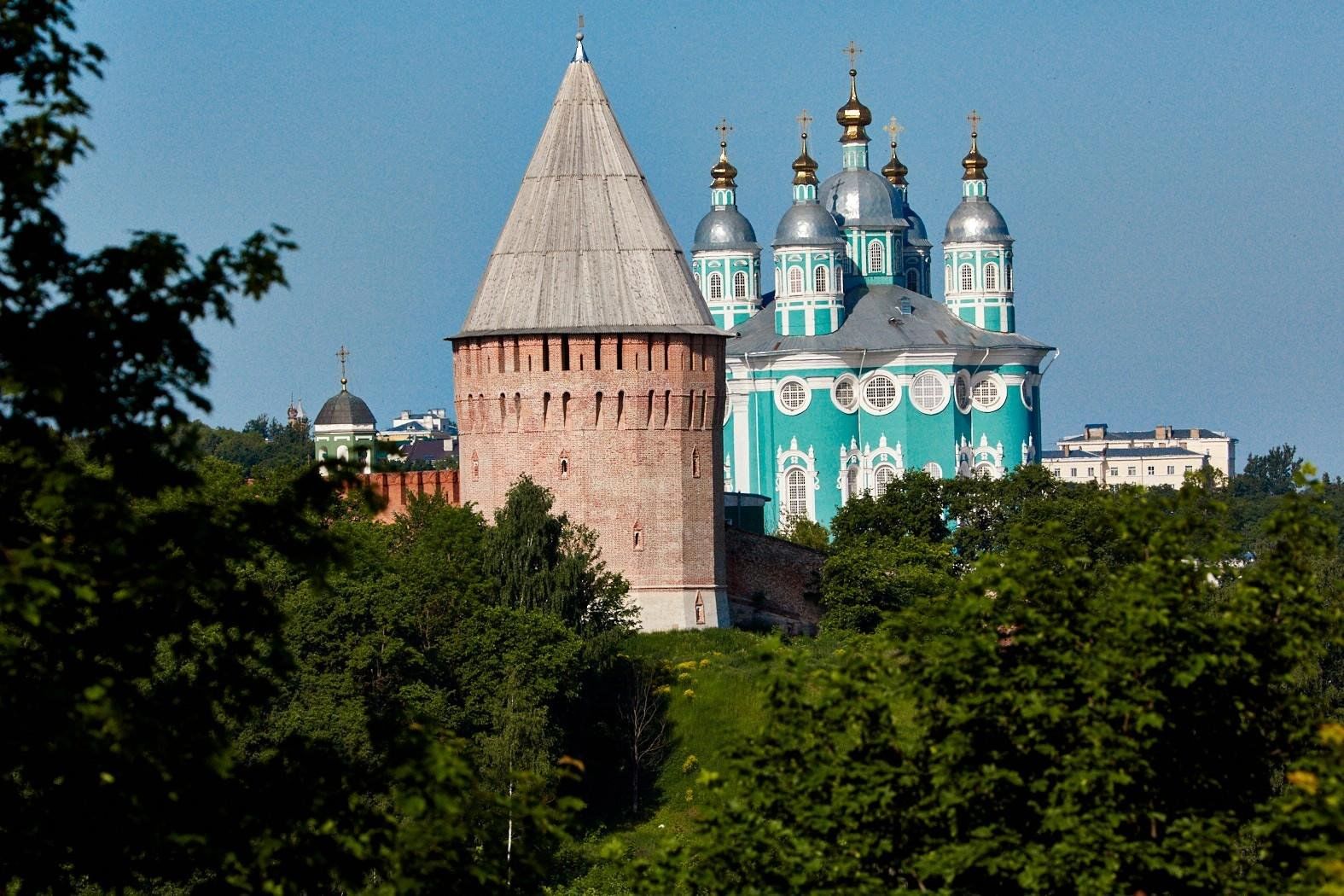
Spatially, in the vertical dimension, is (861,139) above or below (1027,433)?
above

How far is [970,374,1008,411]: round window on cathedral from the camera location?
69312mm

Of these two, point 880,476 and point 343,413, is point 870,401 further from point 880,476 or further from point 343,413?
point 343,413

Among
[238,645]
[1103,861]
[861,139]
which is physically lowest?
[1103,861]

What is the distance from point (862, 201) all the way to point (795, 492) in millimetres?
8021

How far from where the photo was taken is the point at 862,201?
73250mm

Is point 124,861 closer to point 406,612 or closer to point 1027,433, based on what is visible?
point 406,612

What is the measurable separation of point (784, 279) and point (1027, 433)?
6.46m

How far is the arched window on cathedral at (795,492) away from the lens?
227 feet

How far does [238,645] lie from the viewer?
1189 cm

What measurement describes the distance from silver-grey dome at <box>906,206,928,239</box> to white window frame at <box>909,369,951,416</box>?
822cm

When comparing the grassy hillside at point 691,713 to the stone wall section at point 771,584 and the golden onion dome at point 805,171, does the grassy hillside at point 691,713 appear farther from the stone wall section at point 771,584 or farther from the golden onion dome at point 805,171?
the golden onion dome at point 805,171

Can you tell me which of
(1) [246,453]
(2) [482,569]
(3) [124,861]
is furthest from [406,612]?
(1) [246,453]

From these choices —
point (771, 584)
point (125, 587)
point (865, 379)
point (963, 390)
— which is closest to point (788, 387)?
point (865, 379)

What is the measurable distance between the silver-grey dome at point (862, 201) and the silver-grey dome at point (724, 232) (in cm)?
208
